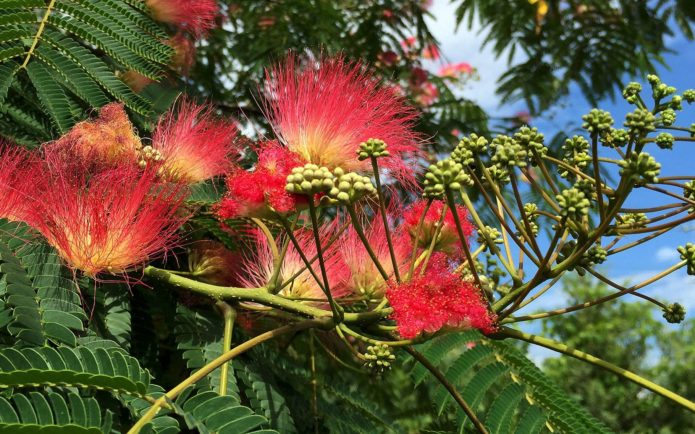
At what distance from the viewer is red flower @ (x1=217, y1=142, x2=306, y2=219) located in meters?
A: 1.52

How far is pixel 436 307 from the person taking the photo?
1350 mm

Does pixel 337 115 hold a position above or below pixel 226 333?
above

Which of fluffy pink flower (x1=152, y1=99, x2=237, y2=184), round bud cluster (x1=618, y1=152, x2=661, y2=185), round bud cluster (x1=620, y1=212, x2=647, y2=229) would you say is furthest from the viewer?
fluffy pink flower (x1=152, y1=99, x2=237, y2=184)

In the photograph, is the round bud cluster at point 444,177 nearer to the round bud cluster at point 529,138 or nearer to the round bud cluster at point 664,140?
the round bud cluster at point 529,138

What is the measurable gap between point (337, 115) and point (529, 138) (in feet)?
1.98

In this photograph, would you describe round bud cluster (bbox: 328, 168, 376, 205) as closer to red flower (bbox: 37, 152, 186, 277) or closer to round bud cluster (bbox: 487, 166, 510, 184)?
round bud cluster (bbox: 487, 166, 510, 184)

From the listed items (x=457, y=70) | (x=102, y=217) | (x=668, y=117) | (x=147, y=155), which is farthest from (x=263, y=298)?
(x=457, y=70)

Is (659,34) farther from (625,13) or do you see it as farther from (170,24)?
(170,24)

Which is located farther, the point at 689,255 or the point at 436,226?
the point at 436,226

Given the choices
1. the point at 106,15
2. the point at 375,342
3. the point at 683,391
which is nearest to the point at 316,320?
the point at 375,342

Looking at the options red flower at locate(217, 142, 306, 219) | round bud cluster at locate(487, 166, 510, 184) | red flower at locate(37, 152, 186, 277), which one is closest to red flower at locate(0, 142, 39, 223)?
red flower at locate(37, 152, 186, 277)

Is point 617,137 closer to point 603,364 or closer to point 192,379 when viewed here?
point 603,364

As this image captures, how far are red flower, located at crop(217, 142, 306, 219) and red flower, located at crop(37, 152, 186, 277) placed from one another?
0.73 ft

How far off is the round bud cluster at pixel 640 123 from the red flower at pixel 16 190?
1350mm
